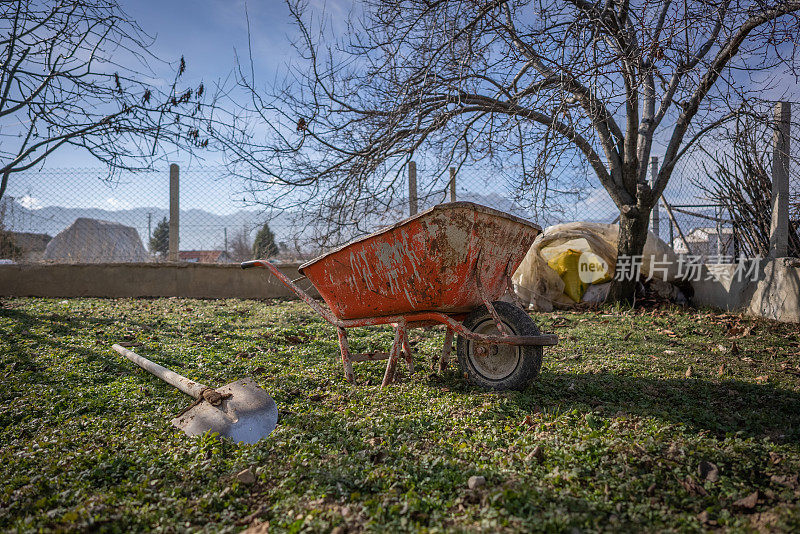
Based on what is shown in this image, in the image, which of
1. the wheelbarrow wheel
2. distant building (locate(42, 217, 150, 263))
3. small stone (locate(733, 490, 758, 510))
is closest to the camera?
small stone (locate(733, 490, 758, 510))

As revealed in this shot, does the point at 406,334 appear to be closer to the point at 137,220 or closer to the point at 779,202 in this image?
the point at 779,202

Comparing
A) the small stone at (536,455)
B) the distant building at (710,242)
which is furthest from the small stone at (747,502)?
the distant building at (710,242)

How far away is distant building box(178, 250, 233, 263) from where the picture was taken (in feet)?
25.6

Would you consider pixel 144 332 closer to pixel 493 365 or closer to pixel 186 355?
pixel 186 355

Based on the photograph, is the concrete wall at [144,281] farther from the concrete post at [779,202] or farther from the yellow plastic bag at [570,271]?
the concrete post at [779,202]

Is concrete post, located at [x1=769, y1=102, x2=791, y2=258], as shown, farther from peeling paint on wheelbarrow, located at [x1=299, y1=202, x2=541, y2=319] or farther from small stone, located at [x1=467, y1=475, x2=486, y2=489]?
small stone, located at [x1=467, y1=475, x2=486, y2=489]

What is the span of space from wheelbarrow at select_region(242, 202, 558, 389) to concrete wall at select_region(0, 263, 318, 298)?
4.46 metres

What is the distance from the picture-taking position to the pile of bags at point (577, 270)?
638 centimetres

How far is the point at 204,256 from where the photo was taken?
791cm

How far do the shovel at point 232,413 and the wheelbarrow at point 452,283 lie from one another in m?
0.71

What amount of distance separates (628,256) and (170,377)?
5742 mm

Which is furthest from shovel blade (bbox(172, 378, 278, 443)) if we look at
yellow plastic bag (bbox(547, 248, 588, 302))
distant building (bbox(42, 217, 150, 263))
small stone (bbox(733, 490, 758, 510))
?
distant building (bbox(42, 217, 150, 263))

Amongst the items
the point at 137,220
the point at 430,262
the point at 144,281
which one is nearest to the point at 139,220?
the point at 137,220

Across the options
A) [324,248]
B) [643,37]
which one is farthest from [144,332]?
[643,37]
